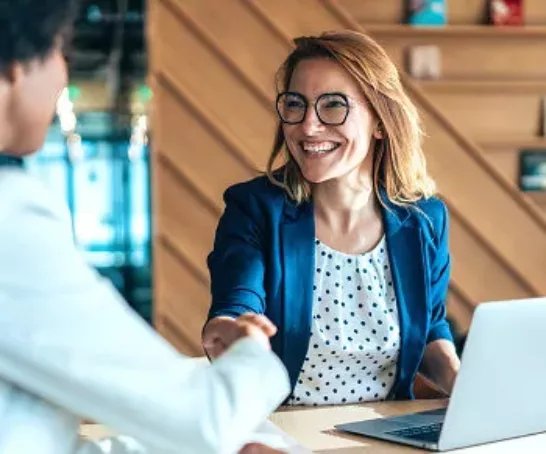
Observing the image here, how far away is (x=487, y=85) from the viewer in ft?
15.4

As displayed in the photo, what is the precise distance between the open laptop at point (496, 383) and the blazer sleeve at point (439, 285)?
0.45m

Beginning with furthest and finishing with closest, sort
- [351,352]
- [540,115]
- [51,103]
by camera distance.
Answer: [540,115], [351,352], [51,103]

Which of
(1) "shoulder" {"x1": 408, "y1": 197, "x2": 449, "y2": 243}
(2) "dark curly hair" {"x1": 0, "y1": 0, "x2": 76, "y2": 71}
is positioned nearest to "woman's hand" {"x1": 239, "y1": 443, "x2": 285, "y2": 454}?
(2) "dark curly hair" {"x1": 0, "y1": 0, "x2": 76, "y2": 71}

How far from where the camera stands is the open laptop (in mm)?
1565

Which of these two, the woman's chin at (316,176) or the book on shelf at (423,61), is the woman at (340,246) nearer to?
the woman's chin at (316,176)

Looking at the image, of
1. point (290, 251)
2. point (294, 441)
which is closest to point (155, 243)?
point (290, 251)

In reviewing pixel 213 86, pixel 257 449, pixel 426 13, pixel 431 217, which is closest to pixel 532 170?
pixel 426 13

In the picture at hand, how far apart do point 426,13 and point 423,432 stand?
337 centimetres

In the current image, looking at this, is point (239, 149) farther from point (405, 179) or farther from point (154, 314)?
point (405, 179)

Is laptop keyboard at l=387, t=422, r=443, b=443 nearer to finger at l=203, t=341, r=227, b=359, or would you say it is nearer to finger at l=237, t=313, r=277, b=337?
finger at l=203, t=341, r=227, b=359

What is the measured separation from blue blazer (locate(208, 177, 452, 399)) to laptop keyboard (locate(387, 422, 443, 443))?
1.08 ft

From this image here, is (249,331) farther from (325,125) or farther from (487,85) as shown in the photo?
(487,85)

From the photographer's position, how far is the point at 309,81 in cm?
209

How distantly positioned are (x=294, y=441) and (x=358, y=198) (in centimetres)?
70
